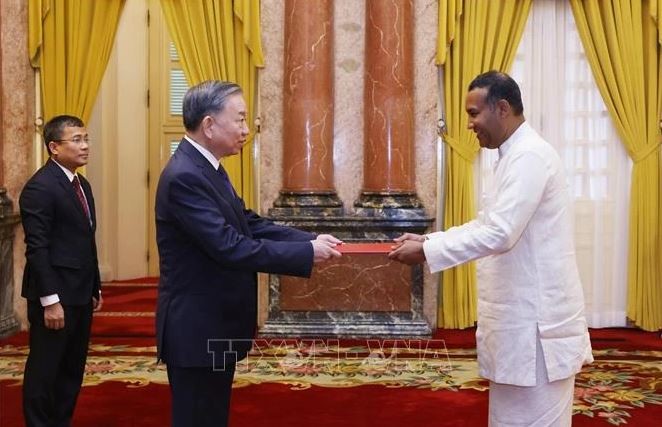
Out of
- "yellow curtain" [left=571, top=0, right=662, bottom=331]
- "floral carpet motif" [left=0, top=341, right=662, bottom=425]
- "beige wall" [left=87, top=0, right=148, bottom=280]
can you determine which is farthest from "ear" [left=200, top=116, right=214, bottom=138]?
"beige wall" [left=87, top=0, right=148, bottom=280]

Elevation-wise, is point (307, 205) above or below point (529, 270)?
above

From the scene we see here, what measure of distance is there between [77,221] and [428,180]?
3571mm

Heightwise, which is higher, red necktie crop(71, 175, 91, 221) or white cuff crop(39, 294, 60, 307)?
red necktie crop(71, 175, 91, 221)

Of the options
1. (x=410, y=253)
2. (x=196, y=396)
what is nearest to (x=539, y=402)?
(x=410, y=253)

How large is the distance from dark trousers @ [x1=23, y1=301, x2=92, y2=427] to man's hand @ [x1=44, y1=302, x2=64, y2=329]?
0.07 m

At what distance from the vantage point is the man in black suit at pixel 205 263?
107 inches

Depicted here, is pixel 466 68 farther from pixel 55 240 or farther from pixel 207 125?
pixel 207 125

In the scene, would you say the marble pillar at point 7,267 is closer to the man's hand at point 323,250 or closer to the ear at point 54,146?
the ear at point 54,146

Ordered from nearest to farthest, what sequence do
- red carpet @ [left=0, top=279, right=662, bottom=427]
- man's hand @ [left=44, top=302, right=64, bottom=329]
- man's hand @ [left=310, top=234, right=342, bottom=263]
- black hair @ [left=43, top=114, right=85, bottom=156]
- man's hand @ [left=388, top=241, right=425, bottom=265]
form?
man's hand @ [left=310, top=234, right=342, bottom=263] < man's hand @ [left=388, top=241, right=425, bottom=265] < man's hand @ [left=44, top=302, right=64, bottom=329] < black hair @ [left=43, top=114, right=85, bottom=156] < red carpet @ [left=0, top=279, right=662, bottom=427]

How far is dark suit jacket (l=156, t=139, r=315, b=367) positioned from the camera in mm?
2711

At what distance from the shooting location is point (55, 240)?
3840 mm

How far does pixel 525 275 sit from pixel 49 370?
227 centimetres

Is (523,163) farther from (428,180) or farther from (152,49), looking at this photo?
(152,49)

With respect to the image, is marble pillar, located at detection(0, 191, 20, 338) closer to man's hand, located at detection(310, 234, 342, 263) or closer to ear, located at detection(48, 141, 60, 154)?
ear, located at detection(48, 141, 60, 154)
